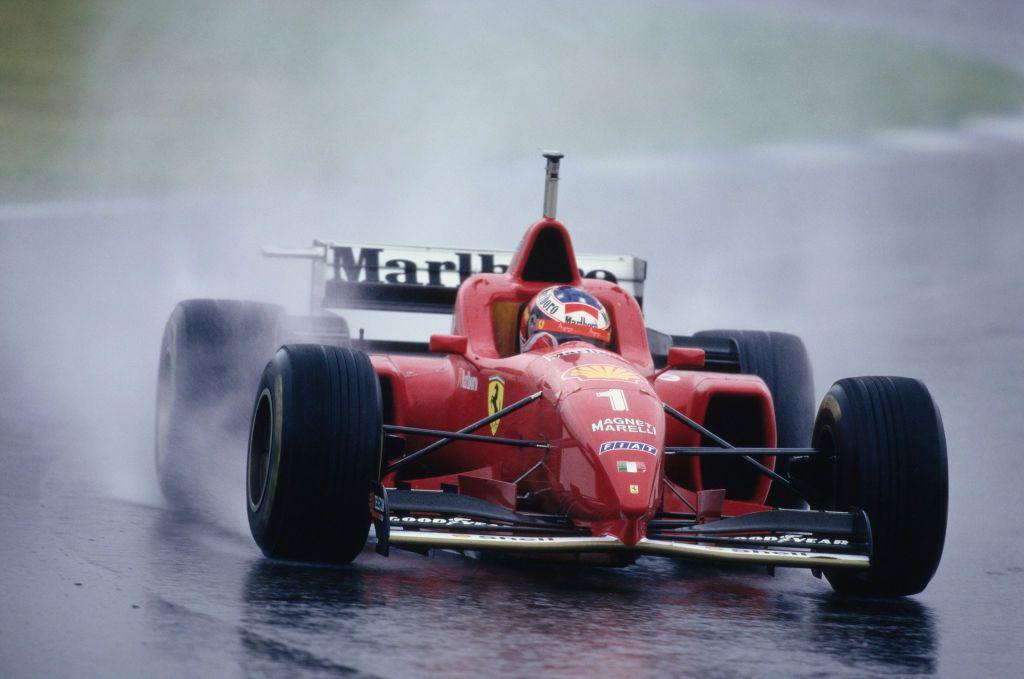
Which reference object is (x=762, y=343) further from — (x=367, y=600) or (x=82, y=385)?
(x=82, y=385)

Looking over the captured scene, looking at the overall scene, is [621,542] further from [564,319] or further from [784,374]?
[784,374]

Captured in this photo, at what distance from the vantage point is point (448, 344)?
838cm

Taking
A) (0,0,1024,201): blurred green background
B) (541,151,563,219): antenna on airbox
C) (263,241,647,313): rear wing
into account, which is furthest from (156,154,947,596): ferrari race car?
(0,0,1024,201): blurred green background

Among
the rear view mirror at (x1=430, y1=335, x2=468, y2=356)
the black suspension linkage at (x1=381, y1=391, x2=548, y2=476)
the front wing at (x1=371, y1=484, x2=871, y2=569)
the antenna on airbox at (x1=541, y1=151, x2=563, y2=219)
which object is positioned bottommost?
the front wing at (x1=371, y1=484, x2=871, y2=569)

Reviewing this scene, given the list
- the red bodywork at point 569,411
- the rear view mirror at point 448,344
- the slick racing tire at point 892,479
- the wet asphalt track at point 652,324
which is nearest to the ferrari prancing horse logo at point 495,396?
the red bodywork at point 569,411

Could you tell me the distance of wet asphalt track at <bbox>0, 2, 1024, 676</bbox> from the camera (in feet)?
18.9

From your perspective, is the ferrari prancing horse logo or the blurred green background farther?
the blurred green background

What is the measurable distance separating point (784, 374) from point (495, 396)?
9.04 feet

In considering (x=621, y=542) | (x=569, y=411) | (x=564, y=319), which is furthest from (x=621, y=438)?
(x=564, y=319)

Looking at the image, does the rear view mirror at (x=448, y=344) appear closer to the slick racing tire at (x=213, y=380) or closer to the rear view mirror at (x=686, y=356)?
the rear view mirror at (x=686, y=356)

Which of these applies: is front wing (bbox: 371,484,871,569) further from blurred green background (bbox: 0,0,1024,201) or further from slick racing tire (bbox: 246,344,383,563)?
blurred green background (bbox: 0,0,1024,201)

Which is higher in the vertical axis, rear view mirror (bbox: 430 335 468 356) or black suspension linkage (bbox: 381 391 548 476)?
rear view mirror (bbox: 430 335 468 356)

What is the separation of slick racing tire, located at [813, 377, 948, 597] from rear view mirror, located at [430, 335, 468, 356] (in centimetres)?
107

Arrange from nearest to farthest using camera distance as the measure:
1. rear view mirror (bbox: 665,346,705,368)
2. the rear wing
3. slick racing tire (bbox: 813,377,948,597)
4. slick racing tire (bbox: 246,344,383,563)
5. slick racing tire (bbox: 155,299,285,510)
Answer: slick racing tire (bbox: 246,344,383,563) → slick racing tire (bbox: 813,377,948,597) → rear view mirror (bbox: 665,346,705,368) → slick racing tire (bbox: 155,299,285,510) → the rear wing
